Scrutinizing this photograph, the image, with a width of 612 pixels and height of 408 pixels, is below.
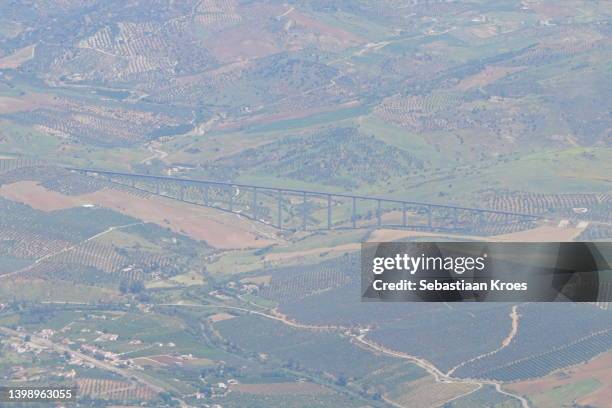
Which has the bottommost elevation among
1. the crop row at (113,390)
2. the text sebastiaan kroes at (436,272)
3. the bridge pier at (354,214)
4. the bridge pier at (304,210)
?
the bridge pier at (304,210)

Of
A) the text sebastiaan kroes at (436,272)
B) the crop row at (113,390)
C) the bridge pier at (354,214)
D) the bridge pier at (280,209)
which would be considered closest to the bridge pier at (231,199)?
the bridge pier at (280,209)

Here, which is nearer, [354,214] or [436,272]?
[436,272]

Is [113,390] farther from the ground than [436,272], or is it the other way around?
[436,272]

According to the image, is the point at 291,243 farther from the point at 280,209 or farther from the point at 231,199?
the point at 231,199

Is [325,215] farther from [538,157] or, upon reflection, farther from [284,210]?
[538,157]

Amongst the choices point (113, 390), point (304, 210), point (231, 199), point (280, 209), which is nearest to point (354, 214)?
point (304, 210)

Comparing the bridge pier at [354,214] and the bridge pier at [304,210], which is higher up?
the bridge pier at [354,214]

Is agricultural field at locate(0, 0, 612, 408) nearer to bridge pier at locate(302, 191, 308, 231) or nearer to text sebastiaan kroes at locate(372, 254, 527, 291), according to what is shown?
bridge pier at locate(302, 191, 308, 231)

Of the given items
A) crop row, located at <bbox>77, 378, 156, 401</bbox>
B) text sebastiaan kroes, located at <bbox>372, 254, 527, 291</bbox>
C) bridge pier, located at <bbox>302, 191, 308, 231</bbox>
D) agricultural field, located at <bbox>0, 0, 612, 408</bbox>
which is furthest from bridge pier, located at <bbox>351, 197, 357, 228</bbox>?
text sebastiaan kroes, located at <bbox>372, 254, 527, 291</bbox>

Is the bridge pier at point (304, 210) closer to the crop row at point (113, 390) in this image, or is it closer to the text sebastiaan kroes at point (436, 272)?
the crop row at point (113, 390)

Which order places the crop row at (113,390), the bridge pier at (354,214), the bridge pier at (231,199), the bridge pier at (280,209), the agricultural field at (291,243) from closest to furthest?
the crop row at (113,390) → the agricultural field at (291,243) → the bridge pier at (354,214) → the bridge pier at (280,209) → the bridge pier at (231,199)
